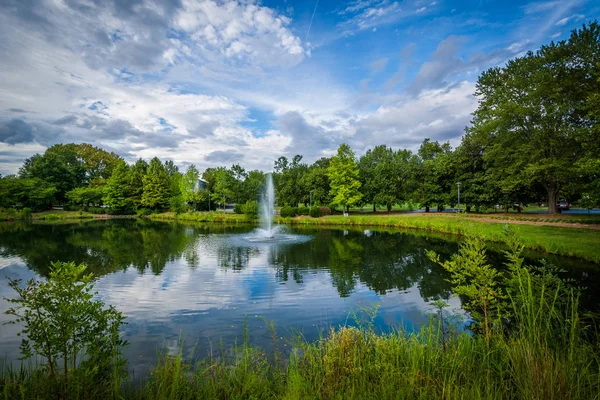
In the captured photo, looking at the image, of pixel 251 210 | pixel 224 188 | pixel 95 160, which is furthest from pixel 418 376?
pixel 95 160

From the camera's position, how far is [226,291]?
37.4 ft

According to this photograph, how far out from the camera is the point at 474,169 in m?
39.9

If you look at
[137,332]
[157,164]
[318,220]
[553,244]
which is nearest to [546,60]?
[553,244]

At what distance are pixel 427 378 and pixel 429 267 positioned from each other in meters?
12.6

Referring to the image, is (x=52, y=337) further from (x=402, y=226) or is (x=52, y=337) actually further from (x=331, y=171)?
(x=331, y=171)

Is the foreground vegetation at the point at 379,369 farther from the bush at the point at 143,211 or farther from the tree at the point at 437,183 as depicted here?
the bush at the point at 143,211

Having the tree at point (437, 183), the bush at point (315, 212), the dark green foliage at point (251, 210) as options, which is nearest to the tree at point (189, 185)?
the dark green foliage at point (251, 210)

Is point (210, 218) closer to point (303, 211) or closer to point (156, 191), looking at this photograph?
point (303, 211)

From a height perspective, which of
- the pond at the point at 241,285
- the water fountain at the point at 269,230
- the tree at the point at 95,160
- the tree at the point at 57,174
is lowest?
the pond at the point at 241,285

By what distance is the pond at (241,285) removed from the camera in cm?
767

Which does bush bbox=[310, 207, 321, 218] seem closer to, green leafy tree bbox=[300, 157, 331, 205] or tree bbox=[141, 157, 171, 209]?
green leafy tree bbox=[300, 157, 331, 205]

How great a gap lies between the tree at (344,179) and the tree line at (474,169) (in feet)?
0.55

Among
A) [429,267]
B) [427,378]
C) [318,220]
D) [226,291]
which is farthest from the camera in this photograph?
[318,220]

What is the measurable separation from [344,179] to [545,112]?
25.6 m
